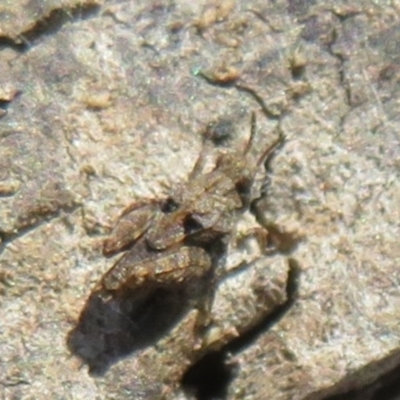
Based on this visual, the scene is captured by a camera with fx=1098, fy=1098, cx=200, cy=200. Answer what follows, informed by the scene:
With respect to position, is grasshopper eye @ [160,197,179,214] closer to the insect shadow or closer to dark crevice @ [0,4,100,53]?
the insect shadow

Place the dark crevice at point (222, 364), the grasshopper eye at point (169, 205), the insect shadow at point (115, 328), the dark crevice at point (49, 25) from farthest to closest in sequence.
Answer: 1. the dark crevice at point (49, 25)
2. the grasshopper eye at point (169, 205)
3. the dark crevice at point (222, 364)
4. the insect shadow at point (115, 328)

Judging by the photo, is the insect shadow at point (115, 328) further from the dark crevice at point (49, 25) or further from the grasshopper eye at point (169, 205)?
the dark crevice at point (49, 25)

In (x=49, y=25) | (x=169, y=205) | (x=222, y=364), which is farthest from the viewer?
(x=49, y=25)

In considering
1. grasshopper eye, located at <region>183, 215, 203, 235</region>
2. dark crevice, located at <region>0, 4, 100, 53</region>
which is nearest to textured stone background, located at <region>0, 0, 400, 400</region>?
dark crevice, located at <region>0, 4, 100, 53</region>

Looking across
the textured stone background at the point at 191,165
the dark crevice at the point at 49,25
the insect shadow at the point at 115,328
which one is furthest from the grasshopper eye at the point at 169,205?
the dark crevice at the point at 49,25

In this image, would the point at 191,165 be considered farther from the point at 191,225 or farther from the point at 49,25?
the point at 49,25

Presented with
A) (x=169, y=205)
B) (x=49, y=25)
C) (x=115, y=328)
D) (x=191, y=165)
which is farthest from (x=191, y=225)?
(x=49, y=25)

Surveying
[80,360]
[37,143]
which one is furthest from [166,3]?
[80,360]
